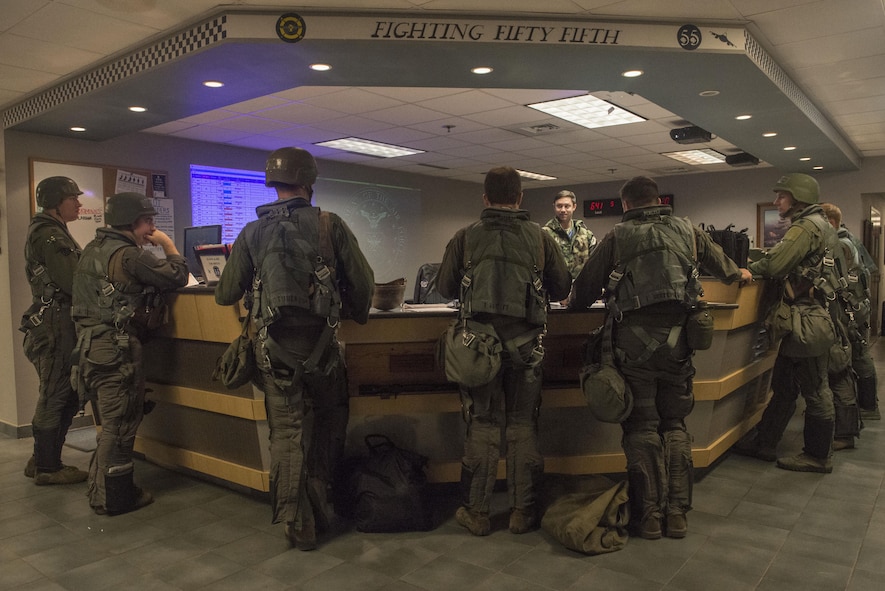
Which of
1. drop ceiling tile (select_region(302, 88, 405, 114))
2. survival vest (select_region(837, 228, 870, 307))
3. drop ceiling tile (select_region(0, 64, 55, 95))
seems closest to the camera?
drop ceiling tile (select_region(0, 64, 55, 95))

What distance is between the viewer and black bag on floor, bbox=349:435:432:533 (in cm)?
303

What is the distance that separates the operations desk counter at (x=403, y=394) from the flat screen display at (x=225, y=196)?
347cm

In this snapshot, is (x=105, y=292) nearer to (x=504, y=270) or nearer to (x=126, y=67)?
(x=126, y=67)

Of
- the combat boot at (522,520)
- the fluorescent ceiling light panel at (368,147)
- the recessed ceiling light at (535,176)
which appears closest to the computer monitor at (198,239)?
the combat boot at (522,520)

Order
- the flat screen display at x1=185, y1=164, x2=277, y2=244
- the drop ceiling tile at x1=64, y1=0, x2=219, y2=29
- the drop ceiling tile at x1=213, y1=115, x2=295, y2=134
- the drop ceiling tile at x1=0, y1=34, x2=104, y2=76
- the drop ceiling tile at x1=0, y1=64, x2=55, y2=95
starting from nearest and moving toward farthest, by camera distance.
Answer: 1. the drop ceiling tile at x1=64, y1=0, x2=219, y2=29
2. the drop ceiling tile at x1=0, y1=34, x2=104, y2=76
3. the drop ceiling tile at x1=0, y1=64, x2=55, y2=95
4. the drop ceiling tile at x1=213, y1=115, x2=295, y2=134
5. the flat screen display at x1=185, y1=164, x2=277, y2=244

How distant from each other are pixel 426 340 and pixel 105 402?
1.82 meters

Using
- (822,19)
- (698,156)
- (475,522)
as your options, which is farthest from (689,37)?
(698,156)

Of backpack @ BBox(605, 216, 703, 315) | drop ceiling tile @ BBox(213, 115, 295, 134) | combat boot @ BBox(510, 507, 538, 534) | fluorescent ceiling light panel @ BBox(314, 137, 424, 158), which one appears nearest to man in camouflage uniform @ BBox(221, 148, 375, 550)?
combat boot @ BBox(510, 507, 538, 534)

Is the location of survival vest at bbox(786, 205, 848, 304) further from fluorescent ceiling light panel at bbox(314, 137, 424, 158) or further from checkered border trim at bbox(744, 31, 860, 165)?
fluorescent ceiling light panel at bbox(314, 137, 424, 158)

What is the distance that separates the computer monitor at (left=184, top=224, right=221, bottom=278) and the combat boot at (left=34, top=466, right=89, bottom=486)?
150 cm

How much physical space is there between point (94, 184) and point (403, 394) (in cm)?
422

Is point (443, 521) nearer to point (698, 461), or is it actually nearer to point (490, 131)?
point (698, 461)

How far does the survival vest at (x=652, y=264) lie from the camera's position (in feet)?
9.39

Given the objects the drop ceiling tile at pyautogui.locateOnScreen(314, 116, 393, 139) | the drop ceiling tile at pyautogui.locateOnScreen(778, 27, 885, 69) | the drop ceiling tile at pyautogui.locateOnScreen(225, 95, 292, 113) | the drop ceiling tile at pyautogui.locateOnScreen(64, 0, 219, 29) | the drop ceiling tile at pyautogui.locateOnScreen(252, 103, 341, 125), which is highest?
the drop ceiling tile at pyautogui.locateOnScreen(778, 27, 885, 69)
